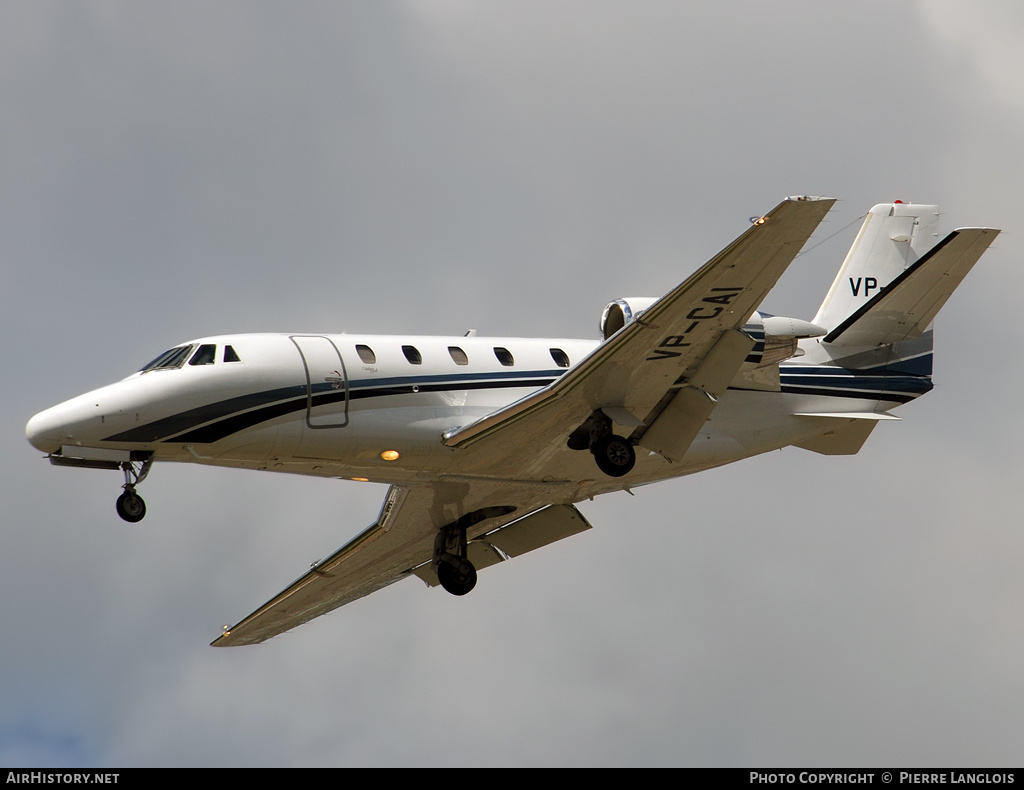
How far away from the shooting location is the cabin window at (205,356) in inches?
752

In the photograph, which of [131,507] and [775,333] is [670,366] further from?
[131,507]

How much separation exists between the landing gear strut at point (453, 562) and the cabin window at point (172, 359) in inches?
234

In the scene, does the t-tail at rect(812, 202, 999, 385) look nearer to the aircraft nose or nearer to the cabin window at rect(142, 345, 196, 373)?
the cabin window at rect(142, 345, 196, 373)

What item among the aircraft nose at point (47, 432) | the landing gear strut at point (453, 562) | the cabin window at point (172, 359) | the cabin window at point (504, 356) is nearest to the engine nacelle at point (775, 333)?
the cabin window at point (504, 356)

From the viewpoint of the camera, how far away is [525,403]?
19344 mm

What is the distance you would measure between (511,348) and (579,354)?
46.6 inches

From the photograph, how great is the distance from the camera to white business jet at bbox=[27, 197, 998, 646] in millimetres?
18688

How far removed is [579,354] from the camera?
71.0 feet

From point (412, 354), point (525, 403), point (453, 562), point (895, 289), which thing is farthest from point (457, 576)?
point (895, 289)

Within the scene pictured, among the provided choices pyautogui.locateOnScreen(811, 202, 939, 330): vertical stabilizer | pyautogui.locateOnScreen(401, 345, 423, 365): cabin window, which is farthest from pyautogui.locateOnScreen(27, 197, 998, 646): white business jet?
pyautogui.locateOnScreen(811, 202, 939, 330): vertical stabilizer

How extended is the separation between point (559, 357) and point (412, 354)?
249 centimetres

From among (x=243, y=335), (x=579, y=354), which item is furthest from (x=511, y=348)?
(x=243, y=335)

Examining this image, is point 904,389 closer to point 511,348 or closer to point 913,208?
point 913,208

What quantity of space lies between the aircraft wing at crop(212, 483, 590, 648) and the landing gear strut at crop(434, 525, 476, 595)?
199mm
